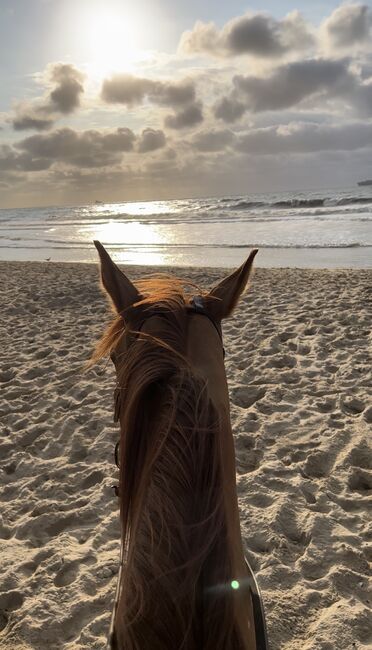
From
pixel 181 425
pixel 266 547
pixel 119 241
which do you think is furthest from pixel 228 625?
pixel 119 241

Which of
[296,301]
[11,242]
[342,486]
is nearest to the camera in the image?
[342,486]

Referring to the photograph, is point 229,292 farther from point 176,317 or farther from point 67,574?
point 67,574

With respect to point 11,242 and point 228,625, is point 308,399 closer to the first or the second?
point 228,625

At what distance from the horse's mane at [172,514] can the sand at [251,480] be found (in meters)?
1.67

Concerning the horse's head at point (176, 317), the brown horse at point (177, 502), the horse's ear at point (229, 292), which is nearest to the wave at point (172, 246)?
the horse's ear at point (229, 292)

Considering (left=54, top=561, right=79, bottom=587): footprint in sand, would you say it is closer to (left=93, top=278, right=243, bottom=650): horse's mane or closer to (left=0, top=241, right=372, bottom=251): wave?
(left=93, top=278, right=243, bottom=650): horse's mane

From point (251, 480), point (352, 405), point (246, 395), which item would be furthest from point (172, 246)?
point (251, 480)

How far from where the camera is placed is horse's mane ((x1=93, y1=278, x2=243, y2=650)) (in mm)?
795

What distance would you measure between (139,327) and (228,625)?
2.04ft

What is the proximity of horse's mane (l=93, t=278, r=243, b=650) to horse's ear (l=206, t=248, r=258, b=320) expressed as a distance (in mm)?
334

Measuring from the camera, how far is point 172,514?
83cm

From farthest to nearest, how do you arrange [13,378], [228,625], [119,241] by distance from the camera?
[119,241] → [13,378] → [228,625]

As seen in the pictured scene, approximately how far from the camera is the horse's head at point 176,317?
105cm

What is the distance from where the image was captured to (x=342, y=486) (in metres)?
3.20
